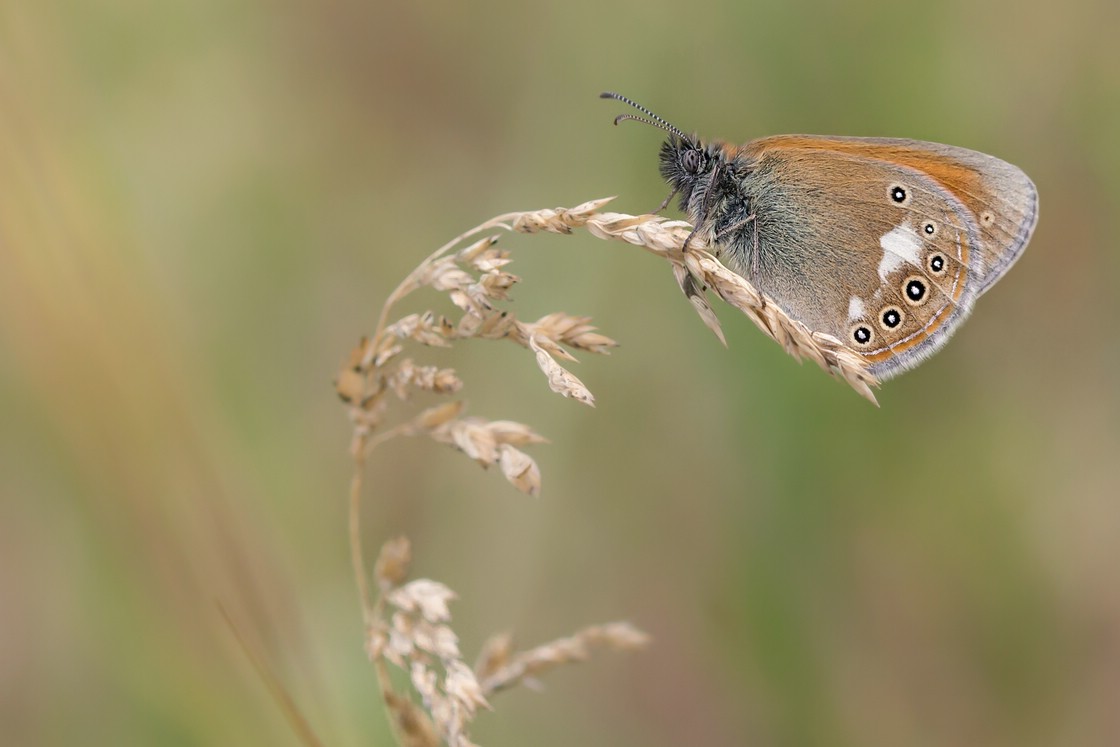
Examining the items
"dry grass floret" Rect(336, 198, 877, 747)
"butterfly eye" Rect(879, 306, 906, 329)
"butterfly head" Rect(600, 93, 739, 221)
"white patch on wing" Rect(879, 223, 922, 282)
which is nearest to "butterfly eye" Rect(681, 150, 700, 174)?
"butterfly head" Rect(600, 93, 739, 221)

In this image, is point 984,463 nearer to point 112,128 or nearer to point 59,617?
point 59,617

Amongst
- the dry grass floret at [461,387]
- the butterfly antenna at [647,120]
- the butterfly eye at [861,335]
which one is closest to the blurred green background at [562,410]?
the butterfly antenna at [647,120]

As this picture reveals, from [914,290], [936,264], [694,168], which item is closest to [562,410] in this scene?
[694,168]

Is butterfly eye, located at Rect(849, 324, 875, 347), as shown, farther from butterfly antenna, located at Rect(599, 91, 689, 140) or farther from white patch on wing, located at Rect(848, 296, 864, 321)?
butterfly antenna, located at Rect(599, 91, 689, 140)

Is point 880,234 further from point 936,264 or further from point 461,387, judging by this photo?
point 461,387

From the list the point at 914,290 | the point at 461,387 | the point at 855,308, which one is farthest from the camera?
the point at 855,308

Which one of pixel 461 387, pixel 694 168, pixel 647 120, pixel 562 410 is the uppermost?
pixel 647 120

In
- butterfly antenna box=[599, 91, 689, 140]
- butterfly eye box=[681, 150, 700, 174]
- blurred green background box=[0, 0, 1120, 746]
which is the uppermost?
butterfly antenna box=[599, 91, 689, 140]

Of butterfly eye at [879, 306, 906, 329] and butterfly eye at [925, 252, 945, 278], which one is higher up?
butterfly eye at [925, 252, 945, 278]

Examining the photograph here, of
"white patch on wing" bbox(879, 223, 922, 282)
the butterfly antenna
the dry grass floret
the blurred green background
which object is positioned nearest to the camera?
the dry grass floret
